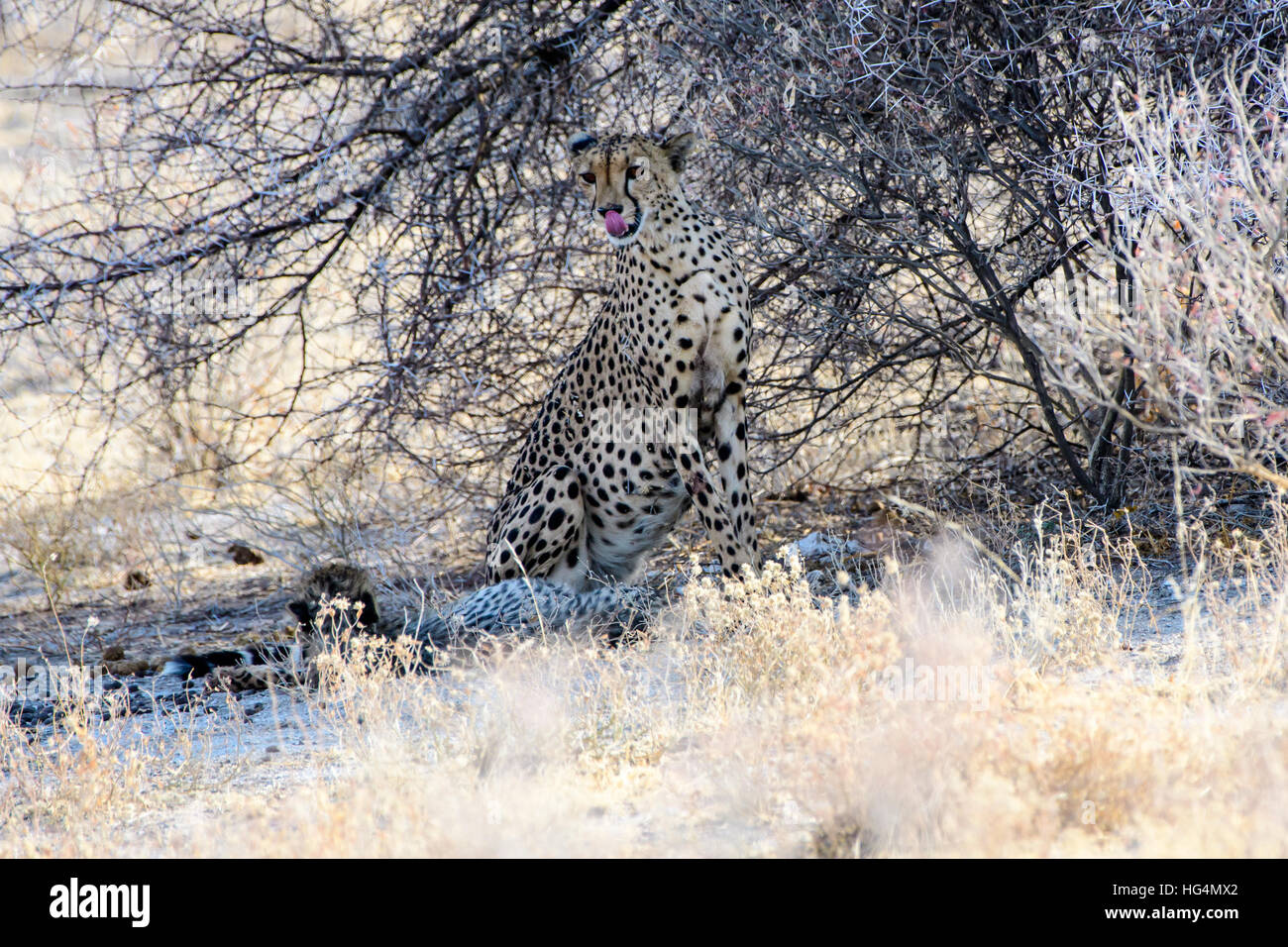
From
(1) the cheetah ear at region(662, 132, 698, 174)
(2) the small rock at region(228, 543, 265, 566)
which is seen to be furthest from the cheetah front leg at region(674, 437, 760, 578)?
(2) the small rock at region(228, 543, 265, 566)

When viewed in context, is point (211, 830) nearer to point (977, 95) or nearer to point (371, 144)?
point (977, 95)

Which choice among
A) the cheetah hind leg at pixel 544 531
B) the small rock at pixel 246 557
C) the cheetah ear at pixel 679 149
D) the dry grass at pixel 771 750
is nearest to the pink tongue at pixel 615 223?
the cheetah ear at pixel 679 149

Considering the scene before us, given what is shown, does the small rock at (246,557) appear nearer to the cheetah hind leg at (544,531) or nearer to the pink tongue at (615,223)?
the cheetah hind leg at (544,531)

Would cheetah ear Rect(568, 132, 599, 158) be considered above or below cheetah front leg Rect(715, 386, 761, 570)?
above

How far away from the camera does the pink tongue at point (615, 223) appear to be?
15.6 feet

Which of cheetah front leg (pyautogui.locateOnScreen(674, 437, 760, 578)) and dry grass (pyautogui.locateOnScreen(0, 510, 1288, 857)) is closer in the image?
dry grass (pyautogui.locateOnScreen(0, 510, 1288, 857))

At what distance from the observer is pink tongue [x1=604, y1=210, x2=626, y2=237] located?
15.6 feet

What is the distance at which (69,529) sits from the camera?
7199mm

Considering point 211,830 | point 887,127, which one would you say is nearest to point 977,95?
point 887,127

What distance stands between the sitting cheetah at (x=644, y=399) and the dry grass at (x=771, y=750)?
2.67ft

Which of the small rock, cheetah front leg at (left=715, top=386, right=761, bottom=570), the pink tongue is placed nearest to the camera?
the pink tongue

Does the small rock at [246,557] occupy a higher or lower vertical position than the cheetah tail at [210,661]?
higher

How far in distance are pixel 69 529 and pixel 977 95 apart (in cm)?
534

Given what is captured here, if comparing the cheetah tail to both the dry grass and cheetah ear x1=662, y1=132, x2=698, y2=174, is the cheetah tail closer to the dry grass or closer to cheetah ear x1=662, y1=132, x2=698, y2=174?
the dry grass
